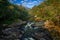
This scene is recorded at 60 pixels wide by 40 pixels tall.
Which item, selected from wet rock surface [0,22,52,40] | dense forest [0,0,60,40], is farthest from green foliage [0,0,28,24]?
wet rock surface [0,22,52,40]

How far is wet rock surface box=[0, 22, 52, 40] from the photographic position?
2.30 m

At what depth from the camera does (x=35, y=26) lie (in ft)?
7.90

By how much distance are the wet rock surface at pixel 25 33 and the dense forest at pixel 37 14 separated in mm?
74

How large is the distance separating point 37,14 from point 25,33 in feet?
1.17

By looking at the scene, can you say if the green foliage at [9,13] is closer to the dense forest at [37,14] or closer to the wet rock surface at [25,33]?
the dense forest at [37,14]

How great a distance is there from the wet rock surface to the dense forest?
0.07m

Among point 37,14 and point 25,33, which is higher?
point 37,14

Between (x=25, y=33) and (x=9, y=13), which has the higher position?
(x=9, y=13)

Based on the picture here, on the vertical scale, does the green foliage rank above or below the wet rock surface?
above

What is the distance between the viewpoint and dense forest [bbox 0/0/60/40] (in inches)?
91.1

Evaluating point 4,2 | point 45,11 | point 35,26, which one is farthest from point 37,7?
point 4,2

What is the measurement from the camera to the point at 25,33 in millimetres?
2371

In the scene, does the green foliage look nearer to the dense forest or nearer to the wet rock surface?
the dense forest

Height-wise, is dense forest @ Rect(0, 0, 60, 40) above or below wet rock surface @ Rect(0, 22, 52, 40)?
above
